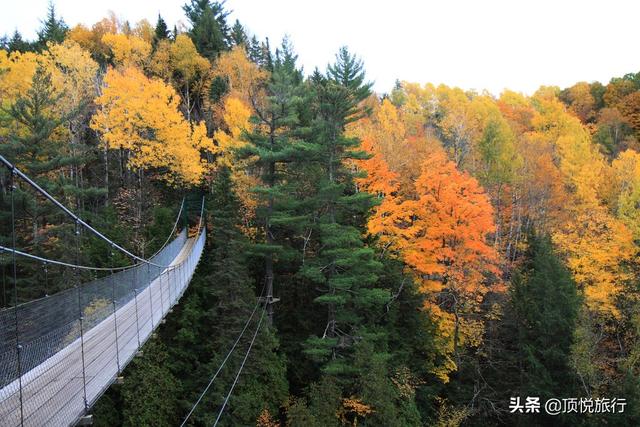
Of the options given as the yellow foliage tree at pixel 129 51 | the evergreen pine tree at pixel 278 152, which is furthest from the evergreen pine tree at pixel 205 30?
the evergreen pine tree at pixel 278 152

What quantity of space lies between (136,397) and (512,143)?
68.7 ft

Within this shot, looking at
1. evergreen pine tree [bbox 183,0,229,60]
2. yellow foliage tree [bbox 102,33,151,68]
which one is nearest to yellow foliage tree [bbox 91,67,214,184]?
yellow foliage tree [bbox 102,33,151,68]

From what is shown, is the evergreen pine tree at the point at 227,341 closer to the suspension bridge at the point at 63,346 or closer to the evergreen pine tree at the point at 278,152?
the evergreen pine tree at the point at 278,152

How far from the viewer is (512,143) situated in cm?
2484

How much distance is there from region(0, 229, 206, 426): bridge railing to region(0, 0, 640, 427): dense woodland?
398 centimetres

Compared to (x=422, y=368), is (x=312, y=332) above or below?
above

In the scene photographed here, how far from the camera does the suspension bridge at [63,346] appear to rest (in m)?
3.77

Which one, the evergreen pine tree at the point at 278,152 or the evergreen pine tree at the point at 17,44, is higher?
the evergreen pine tree at the point at 17,44

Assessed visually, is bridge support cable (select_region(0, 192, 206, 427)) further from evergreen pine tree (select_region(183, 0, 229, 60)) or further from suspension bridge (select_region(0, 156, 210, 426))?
evergreen pine tree (select_region(183, 0, 229, 60))

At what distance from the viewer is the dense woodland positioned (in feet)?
40.9

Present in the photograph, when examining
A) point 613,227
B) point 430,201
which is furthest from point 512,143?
point 430,201

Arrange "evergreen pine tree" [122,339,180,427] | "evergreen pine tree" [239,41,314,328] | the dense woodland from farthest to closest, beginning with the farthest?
"evergreen pine tree" [239,41,314,328] → the dense woodland → "evergreen pine tree" [122,339,180,427]

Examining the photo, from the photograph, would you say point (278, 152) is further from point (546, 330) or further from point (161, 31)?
point (161, 31)

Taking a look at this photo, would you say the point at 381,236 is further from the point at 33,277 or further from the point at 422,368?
the point at 33,277
